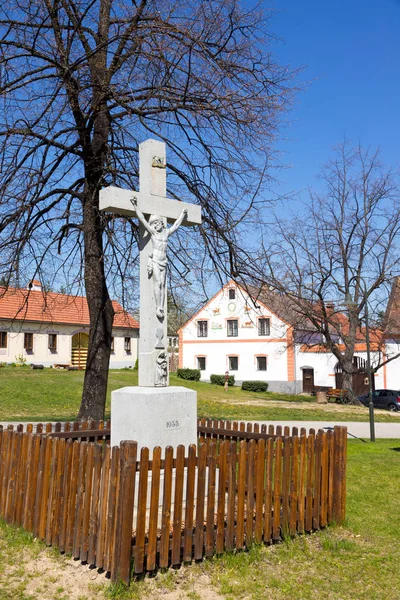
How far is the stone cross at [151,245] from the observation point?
6.61 metres

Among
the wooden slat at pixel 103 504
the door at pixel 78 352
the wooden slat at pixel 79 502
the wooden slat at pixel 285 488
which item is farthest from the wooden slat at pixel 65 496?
the door at pixel 78 352

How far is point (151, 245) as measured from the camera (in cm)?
686

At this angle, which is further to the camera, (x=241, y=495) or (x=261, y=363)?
(x=261, y=363)

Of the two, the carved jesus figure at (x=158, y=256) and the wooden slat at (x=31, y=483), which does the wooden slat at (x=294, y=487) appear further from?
the wooden slat at (x=31, y=483)

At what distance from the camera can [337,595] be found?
15.6 feet

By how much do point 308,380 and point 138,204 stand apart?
39.7 metres

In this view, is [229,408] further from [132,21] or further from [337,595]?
[337,595]

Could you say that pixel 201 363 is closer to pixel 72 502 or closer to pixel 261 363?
pixel 261 363

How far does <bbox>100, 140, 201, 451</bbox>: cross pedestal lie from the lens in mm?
6230

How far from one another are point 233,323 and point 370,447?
3365 cm

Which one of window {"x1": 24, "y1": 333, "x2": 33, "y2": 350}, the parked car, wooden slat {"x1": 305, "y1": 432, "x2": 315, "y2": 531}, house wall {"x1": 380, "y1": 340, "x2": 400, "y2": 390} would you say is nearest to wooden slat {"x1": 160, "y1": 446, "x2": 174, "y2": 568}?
wooden slat {"x1": 305, "y1": 432, "x2": 315, "y2": 531}

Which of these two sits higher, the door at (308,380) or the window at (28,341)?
the window at (28,341)

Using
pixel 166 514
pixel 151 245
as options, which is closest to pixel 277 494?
pixel 166 514

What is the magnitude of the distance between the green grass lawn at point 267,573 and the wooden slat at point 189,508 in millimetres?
153
